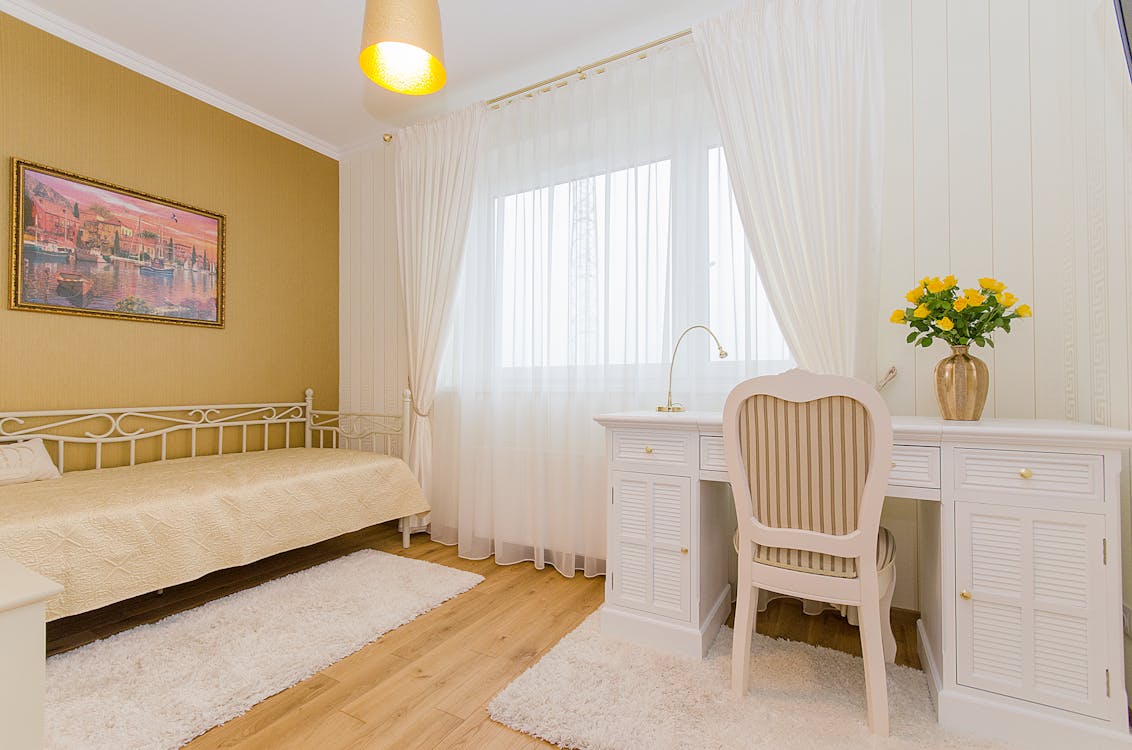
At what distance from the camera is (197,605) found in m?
2.27

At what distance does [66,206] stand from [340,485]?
196 cm

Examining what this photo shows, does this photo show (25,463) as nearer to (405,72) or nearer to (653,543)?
(405,72)

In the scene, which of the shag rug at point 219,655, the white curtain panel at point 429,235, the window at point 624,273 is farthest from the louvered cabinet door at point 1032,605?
the white curtain panel at point 429,235

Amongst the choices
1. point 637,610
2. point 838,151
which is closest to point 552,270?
point 838,151

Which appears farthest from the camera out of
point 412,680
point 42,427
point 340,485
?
point 340,485

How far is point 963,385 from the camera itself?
165cm

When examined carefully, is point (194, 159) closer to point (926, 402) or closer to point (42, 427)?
point (42, 427)

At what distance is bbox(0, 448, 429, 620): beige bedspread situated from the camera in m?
1.77

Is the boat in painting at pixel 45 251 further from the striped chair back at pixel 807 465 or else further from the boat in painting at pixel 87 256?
the striped chair back at pixel 807 465

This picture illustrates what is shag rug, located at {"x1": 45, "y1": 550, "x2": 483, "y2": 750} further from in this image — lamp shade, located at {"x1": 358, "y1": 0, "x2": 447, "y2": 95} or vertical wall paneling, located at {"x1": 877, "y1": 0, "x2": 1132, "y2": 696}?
vertical wall paneling, located at {"x1": 877, "y1": 0, "x2": 1132, "y2": 696}

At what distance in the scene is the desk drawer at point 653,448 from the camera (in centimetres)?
190

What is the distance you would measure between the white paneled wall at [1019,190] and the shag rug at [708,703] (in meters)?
0.71

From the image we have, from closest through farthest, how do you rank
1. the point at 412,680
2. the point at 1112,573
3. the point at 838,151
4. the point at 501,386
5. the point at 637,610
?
the point at 1112,573 → the point at 412,680 → the point at 637,610 → the point at 838,151 → the point at 501,386

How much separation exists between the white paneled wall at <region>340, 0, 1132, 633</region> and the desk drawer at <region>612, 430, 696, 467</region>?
947 millimetres
